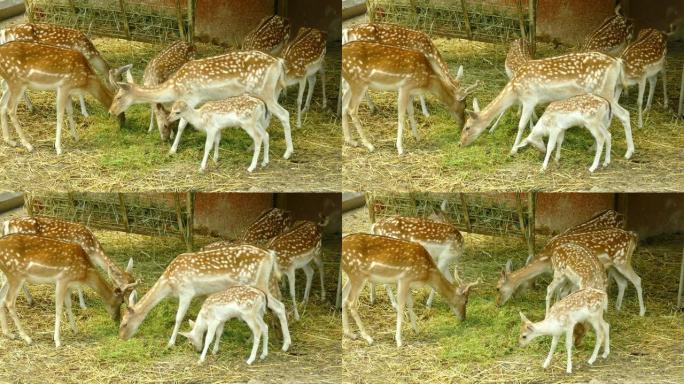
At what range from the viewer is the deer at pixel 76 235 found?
12297mm

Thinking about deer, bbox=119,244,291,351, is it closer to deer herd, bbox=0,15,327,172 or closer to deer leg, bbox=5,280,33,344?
deer herd, bbox=0,15,327,172

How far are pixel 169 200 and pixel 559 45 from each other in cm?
296

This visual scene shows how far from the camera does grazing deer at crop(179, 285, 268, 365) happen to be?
37.4ft

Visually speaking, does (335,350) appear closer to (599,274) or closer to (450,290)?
(450,290)

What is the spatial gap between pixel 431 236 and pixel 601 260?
108 centimetres

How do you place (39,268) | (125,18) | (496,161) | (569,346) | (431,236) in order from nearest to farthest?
(569,346) < (39,268) < (496,161) < (431,236) < (125,18)

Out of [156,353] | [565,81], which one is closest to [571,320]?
[565,81]

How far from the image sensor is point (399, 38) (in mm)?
12508

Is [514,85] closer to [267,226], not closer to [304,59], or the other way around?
[304,59]

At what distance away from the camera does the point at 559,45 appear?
1343 centimetres

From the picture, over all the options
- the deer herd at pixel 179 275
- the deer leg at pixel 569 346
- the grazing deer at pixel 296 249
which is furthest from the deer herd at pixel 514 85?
the deer leg at pixel 569 346

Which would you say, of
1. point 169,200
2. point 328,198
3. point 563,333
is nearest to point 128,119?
point 169,200

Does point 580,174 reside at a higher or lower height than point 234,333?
higher

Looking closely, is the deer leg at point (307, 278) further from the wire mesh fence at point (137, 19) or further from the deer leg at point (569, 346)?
the deer leg at point (569, 346)
